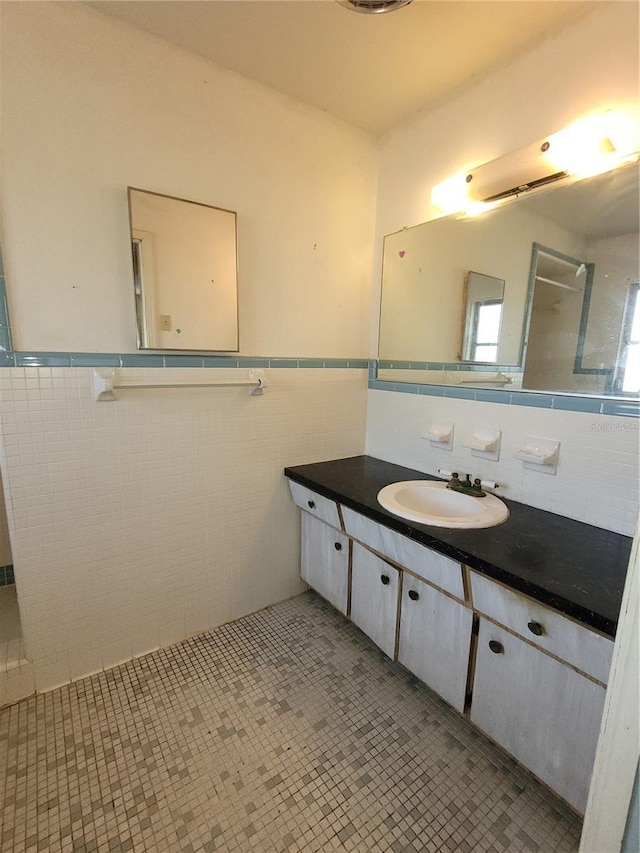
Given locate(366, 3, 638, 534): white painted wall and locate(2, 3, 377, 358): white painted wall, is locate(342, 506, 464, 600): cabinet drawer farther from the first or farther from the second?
locate(2, 3, 377, 358): white painted wall

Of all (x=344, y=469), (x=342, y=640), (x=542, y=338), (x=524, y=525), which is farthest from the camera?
(x=344, y=469)

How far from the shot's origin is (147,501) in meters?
1.62

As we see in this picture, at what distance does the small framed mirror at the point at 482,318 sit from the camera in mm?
1598

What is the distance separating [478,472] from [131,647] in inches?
66.3

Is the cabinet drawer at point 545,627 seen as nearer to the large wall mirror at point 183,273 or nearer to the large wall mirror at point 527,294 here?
the large wall mirror at point 527,294

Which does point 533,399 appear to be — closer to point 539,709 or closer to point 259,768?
point 539,709

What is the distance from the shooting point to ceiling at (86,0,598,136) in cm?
123

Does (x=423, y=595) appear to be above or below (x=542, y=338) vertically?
below

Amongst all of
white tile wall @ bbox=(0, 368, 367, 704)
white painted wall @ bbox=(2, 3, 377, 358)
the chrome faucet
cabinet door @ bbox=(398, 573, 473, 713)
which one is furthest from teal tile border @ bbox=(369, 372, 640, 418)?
cabinet door @ bbox=(398, 573, 473, 713)

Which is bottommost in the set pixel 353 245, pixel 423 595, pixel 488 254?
pixel 423 595

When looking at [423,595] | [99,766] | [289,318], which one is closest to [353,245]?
[289,318]

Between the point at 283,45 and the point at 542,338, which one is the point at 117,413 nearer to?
the point at 283,45

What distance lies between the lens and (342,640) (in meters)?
1.83

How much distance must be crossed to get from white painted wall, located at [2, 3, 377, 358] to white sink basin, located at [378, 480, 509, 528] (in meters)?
0.84
